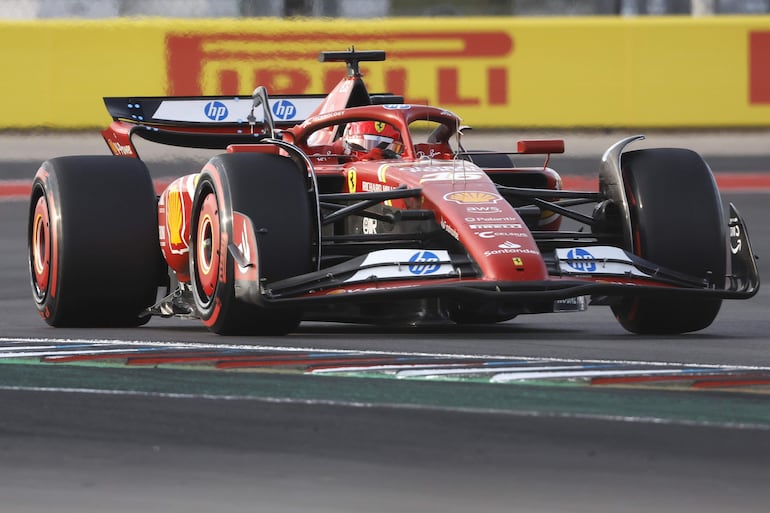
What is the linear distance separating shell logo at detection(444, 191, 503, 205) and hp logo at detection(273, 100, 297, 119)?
305 cm

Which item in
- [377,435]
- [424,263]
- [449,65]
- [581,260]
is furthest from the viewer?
[449,65]

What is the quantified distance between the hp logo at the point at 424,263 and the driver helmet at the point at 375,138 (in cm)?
163

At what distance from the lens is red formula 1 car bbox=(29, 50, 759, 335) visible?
27.7 feet

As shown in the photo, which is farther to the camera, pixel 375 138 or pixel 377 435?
pixel 375 138

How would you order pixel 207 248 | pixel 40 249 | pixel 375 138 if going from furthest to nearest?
pixel 40 249 < pixel 375 138 < pixel 207 248

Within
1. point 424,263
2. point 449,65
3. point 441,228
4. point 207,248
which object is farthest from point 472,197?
point 449,65

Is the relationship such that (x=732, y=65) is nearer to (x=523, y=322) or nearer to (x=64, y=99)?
(x=64, y=99)

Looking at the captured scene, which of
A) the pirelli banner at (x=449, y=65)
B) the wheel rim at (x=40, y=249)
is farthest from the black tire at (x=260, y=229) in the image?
the pirelli banner at (x=449, y=65)

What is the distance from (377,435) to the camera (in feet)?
19.4

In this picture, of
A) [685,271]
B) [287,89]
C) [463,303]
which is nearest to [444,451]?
[463,303]

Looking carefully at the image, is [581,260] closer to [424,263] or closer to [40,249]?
[424,263]

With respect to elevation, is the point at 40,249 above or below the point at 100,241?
below

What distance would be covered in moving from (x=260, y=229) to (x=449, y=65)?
1251 centimetres

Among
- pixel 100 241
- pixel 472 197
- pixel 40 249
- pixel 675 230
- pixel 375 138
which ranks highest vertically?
pixel 375 138
